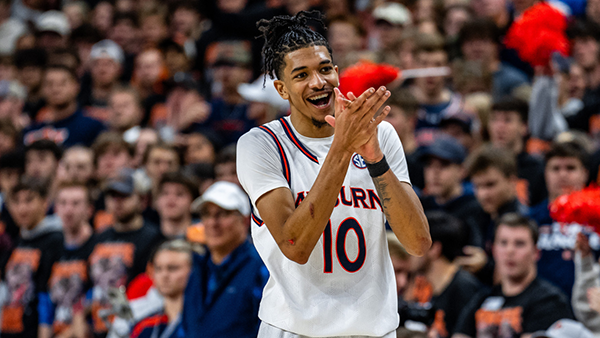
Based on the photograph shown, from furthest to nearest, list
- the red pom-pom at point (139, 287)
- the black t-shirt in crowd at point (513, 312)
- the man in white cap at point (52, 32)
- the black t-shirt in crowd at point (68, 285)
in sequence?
the man in white cap at point (52, 32)
the black t-shirt in crowd at point (68, 285)
the red pom-pom at point (139, 287)
the black t-shirt in crowd at point (513, 312)

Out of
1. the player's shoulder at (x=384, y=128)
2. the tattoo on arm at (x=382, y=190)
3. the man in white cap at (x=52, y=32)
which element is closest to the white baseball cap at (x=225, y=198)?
the player's shoulder at (x=384, y=128)

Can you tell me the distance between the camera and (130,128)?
Answer: 7859 mm

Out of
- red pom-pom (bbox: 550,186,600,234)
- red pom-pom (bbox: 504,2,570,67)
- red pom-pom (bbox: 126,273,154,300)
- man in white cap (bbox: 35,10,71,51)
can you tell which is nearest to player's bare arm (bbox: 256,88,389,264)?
red pom-pom (bbox: 550,186,600,234)

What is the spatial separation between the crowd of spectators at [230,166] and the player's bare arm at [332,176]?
0.28m

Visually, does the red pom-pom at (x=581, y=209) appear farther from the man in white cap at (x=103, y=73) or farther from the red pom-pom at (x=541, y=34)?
the man in white cap at (x=103, y=73)

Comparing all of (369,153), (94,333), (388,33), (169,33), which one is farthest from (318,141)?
(169,33)

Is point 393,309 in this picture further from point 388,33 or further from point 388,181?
point 388,33

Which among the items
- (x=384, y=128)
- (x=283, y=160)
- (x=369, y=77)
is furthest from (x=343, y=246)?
(x=369, y=77)

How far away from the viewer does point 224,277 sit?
4.40 meters

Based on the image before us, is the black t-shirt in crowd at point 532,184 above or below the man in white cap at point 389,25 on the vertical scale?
below

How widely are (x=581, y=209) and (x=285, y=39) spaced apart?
7.56ft

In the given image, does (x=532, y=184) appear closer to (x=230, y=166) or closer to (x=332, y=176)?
(x=230, y=166)

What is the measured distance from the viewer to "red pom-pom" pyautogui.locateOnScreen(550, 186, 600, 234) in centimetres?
413

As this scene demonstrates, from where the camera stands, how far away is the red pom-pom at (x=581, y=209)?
4.13m
